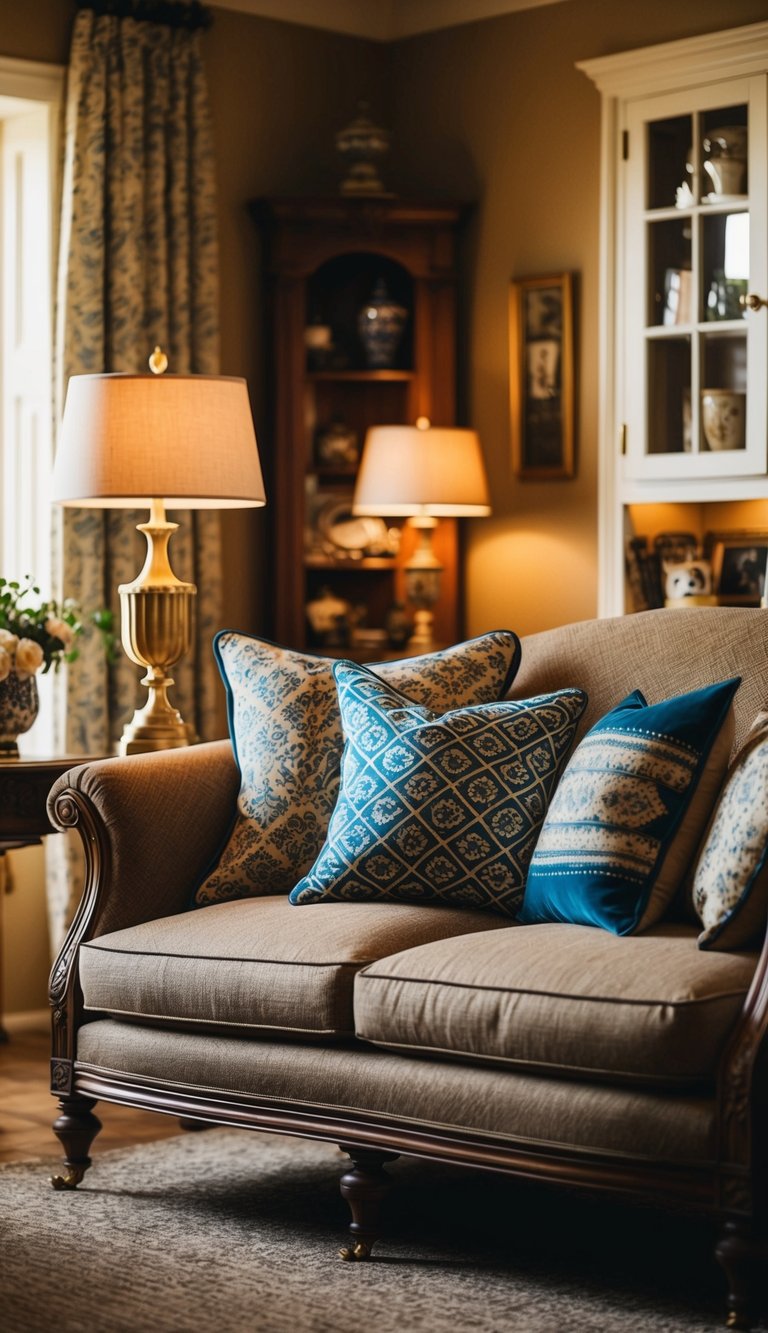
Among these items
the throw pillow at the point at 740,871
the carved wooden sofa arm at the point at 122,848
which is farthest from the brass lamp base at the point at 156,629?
the throw pillow at the point at 740,871

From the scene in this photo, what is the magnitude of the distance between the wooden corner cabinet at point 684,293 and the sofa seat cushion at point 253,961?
6.71 feet

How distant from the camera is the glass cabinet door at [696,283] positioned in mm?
4648

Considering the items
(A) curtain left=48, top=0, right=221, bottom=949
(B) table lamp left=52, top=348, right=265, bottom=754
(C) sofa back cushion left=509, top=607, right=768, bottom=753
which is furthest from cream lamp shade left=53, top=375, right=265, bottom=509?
(A) curtain left=48, top=0, right=221, bottom=949

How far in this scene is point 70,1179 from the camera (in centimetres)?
329

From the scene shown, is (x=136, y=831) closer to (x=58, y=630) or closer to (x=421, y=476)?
(x=58, y=630)

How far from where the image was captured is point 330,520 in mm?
5383

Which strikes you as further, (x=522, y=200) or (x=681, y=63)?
(x=522, y=200)

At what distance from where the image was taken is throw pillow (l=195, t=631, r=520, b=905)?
335cm

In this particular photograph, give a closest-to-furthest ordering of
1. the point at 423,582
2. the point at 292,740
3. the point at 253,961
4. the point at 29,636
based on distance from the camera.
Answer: the point at 253,961 < the point at 292,740 < the point at 29,636 < the point at 423,582

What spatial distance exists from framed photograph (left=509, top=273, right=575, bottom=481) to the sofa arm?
6.82ft

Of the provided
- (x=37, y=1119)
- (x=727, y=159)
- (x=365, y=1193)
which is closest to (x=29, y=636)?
(x=37, y=1119)

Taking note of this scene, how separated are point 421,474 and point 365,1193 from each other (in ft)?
8.17

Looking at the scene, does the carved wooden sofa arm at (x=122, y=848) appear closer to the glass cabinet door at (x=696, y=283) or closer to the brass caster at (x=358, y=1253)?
the brass caster at (x=358, y=1253)

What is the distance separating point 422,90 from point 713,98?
1160 millimetres
